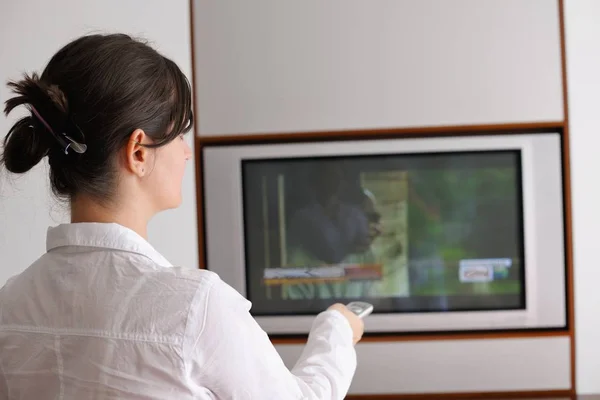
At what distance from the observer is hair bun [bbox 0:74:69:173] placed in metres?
0.77

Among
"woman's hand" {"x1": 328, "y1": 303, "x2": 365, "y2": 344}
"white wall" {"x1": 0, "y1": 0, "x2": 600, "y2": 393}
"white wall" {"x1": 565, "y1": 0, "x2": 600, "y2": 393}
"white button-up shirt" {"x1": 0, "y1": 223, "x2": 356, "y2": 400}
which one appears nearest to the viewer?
"white button-up shirt" {"x1": 0, "y1": 223, "x2": 356, "y2": 400}

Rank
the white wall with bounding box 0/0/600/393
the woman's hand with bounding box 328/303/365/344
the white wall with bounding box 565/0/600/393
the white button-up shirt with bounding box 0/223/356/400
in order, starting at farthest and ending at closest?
1. the white wall with bounding box 565/0/600/393
2. the white wall with bounding box 0/0/600/393
3. the woman's hand with bounding box 328/303/365/344
4. the white button-up shirt with bounding box 0/223/356/400

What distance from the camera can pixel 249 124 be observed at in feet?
7.22

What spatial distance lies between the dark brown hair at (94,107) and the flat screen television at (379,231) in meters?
1.40

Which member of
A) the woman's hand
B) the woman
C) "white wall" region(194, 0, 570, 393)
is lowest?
the woman's hand

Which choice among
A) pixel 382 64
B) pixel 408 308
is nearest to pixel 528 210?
pixel 408 308

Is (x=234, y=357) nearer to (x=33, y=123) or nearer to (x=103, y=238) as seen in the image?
(x=103, y=238)

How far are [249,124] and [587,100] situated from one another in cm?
99

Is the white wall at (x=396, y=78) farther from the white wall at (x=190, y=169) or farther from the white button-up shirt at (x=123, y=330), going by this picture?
the white button-up shirt at (x=123, y=330)

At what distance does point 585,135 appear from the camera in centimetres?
212

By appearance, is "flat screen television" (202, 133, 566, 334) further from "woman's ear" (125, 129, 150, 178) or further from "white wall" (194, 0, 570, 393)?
"woman's ear" (125, 129, 150, 178)

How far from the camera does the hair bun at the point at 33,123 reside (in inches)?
30.2

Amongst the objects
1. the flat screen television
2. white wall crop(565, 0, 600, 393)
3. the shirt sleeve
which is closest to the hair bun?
the shirt sleeve

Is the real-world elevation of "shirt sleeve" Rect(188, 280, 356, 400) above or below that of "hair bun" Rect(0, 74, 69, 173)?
below
